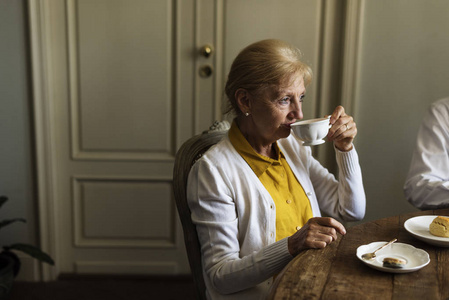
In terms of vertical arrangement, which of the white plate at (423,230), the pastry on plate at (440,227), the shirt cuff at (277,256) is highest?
the pastry on plate at (440,227)

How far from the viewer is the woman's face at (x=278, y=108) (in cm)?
144

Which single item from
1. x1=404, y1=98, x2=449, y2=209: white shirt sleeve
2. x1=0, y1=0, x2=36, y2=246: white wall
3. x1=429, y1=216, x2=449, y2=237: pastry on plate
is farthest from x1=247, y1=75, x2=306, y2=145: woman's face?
x1=0, y1=0, x2=36, y2=246: white wall

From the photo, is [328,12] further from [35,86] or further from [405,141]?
[35,86]

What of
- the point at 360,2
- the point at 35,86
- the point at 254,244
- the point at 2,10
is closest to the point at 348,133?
the point at 254,244

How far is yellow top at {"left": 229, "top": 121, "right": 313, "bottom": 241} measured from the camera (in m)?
1.45

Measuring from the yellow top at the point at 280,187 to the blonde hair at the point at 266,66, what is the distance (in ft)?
0.52

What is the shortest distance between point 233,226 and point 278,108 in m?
0.36

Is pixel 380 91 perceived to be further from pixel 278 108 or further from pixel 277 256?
pixel 277 256

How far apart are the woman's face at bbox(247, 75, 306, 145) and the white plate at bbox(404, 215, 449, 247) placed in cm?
42

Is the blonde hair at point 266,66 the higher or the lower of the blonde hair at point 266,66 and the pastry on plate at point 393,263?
the higher

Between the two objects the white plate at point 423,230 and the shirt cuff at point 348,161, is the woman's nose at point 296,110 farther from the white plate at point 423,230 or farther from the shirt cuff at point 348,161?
the white plate at point 423,230

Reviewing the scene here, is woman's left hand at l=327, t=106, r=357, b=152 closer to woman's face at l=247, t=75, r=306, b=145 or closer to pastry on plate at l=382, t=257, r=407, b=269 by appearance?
woman's face at l=247, t=75, r=306, b=145

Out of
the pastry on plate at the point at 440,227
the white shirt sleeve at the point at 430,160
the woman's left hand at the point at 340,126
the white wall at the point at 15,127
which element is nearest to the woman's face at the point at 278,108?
the woman's left hand at the point at 340,126

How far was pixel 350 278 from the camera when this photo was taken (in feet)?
3.45
